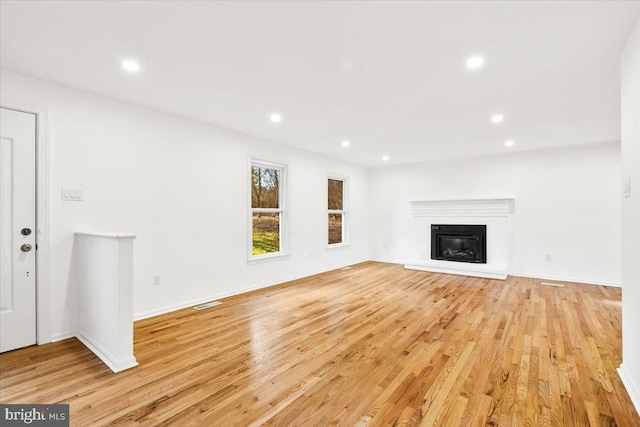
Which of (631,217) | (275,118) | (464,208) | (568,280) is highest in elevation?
(275,118)

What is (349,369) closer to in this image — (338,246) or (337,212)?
(338,246)

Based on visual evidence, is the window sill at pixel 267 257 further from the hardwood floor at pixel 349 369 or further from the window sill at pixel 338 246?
the window sill at pixel 338 246

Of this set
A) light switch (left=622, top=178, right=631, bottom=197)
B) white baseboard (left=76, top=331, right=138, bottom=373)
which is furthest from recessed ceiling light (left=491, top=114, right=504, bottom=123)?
white baseboard (left=76, top=331, right=138, bottom=373)

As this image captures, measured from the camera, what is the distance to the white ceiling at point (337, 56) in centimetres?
184

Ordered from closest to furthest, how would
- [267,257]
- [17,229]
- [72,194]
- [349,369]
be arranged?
1. [349,369]
2. [17,229]
3. [72,194]
4. [267,257]

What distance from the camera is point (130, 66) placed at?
2.49 meters

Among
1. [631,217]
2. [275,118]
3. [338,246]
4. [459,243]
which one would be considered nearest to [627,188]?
[631,217]

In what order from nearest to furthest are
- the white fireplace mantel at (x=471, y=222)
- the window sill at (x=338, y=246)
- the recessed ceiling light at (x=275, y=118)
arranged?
the recessed ceiling light at (x=275, y=118) < the white fireplace mantel at (x=471, y=222) < the window sill at (x=338, y=246)

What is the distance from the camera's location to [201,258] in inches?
156

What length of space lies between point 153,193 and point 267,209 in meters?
1.84

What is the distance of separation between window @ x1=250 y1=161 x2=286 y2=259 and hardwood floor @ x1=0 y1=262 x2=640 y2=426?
Answer: 1.33 m

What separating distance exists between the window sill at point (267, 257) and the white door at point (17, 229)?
2.43 meters

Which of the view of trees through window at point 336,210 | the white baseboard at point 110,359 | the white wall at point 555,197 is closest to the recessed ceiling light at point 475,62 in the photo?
the white baseboard at point 110,359

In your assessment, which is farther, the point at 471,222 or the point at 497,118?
the point at 471,222
